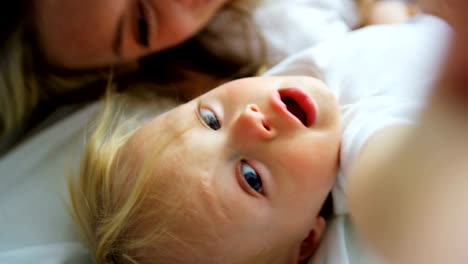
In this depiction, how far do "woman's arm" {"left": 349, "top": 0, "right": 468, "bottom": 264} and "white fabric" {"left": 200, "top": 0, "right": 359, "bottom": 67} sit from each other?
0.46 meters

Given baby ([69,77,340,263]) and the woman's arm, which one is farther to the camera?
baby ([69,77,340,263])

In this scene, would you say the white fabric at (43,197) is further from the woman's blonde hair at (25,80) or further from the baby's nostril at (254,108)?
the baby's nostril at (254,108)

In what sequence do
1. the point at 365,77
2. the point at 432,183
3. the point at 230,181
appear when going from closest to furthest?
the point at 432,183
the point at 230,181
the point at 365,77

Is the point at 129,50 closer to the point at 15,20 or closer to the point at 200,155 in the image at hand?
the point at 15,20

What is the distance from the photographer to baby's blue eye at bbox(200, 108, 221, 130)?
0.67m

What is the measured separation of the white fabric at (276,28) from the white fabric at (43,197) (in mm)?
170

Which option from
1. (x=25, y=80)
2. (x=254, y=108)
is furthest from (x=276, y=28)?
(x=25, y=80)

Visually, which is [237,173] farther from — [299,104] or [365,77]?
[365,77]

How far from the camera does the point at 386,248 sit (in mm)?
472

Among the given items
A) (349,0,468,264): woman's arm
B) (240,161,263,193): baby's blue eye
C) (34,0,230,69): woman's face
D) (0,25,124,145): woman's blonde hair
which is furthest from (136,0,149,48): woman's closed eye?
(349,0,468,264): woman's arm

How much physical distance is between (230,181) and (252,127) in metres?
0.07

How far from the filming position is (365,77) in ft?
2.53

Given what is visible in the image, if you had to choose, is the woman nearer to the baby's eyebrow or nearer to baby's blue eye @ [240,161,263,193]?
the baby's eyebrow

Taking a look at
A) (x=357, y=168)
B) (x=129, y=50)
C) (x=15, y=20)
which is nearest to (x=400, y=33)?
(x=357, y=168)
